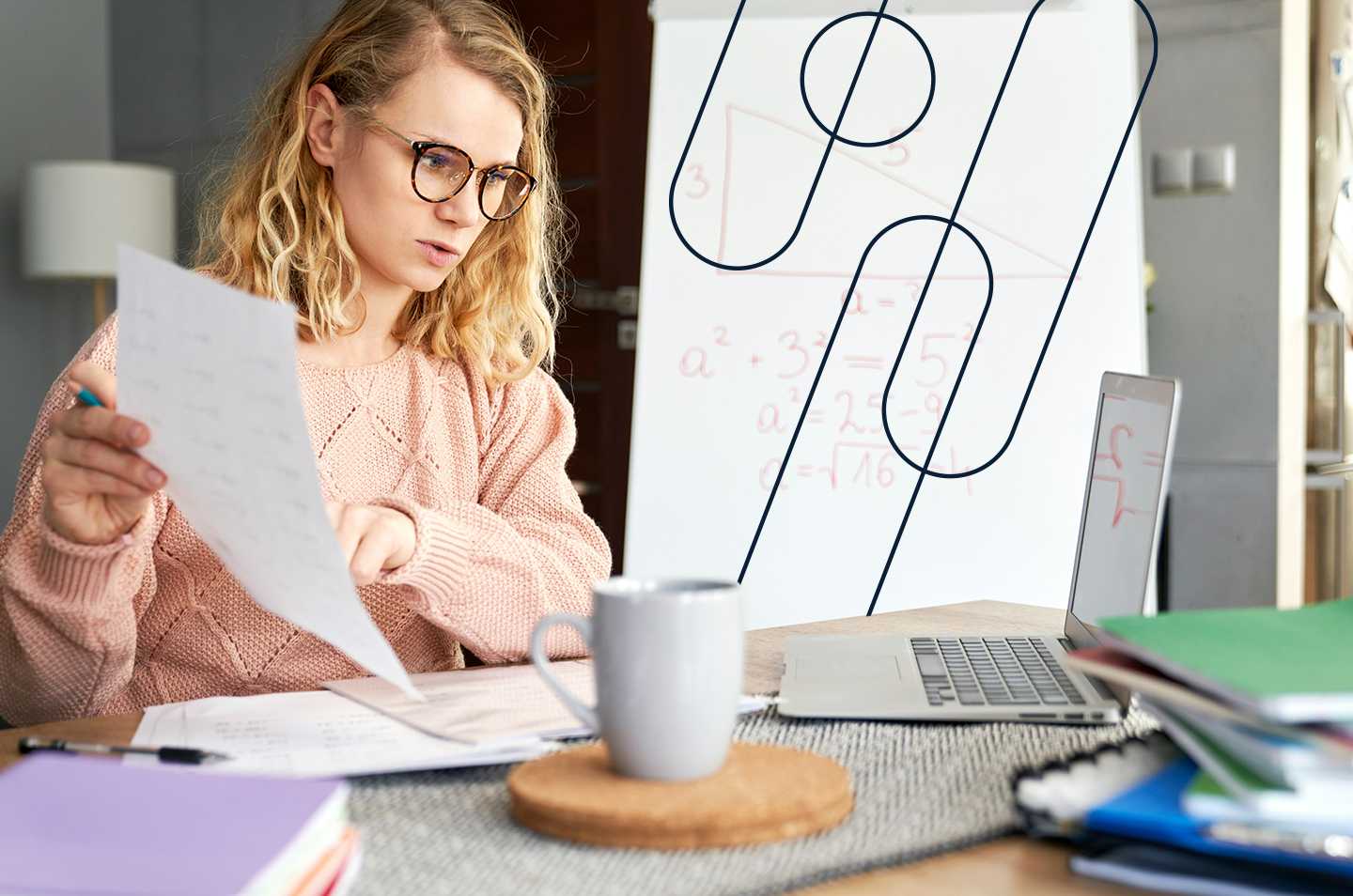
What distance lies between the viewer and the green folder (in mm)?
538

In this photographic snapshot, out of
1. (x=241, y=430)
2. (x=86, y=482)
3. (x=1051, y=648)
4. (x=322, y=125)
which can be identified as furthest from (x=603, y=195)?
(x=241, y=430)

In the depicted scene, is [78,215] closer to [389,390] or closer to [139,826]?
[389,390]

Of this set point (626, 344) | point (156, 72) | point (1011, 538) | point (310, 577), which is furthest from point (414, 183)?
point (156, 72)

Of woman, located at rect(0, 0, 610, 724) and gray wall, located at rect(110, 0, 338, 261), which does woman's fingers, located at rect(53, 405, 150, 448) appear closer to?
woman, located at rect(0, 0, 610, 724)

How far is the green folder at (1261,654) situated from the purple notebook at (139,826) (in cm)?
37

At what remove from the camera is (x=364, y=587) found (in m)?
1.19

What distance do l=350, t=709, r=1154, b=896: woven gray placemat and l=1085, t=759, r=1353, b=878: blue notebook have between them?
0.22ft

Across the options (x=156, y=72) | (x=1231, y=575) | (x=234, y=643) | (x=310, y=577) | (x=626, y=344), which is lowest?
(x=1231, y=575)

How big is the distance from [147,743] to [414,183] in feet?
2.02

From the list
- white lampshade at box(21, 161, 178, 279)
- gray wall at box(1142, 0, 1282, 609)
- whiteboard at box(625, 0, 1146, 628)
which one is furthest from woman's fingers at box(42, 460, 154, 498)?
white lampshade at box(21, 161, 178, 279)

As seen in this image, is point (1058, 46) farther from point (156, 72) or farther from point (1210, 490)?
point (156, 72)

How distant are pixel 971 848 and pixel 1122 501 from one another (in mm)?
421

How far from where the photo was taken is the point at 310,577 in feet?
2.35

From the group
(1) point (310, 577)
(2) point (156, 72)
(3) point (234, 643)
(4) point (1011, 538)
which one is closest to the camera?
(1) point (310, 577)
